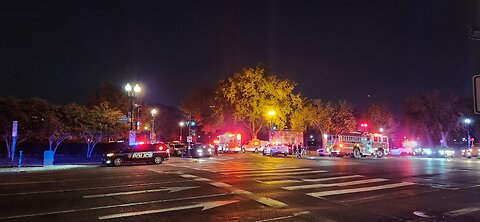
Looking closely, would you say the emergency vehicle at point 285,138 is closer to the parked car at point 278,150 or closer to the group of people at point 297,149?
the group of people at point 297,149

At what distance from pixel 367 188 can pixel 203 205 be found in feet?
22.1

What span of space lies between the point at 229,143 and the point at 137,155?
2840 cm

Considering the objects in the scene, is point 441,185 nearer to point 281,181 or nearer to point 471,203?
point 471,203

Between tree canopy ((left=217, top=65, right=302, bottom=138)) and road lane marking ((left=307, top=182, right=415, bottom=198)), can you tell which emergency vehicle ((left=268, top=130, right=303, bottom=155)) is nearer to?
tree canopy ((left=217, top=65, right=302, bottom=138))

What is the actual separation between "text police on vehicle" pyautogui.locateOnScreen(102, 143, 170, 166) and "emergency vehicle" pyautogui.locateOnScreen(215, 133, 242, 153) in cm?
2633

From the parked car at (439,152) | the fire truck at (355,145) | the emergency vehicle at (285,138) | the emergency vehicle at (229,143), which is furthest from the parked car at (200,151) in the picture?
the parked car at (439,152)

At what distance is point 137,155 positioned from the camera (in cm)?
3073

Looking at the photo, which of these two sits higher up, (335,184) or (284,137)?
(284,137)

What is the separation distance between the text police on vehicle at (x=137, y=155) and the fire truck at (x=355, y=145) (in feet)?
62.5

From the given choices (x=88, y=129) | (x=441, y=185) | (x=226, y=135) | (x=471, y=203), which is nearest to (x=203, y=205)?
(x=471, y=203)

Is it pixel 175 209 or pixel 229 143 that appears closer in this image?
pixel 175 209

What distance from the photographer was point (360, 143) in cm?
4325

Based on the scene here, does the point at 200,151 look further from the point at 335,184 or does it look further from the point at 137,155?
the point at 335,184

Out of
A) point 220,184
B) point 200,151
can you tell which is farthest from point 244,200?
point 200,151
